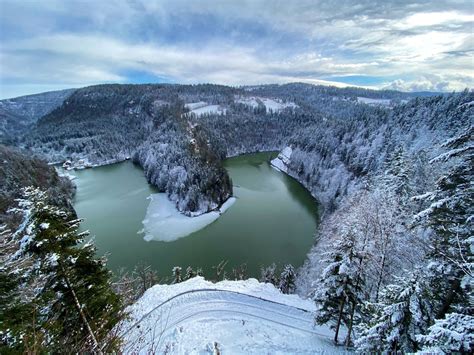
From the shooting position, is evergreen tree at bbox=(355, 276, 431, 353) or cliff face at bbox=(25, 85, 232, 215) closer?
evergreen tree at bbox=(355, 276, 431, 353)

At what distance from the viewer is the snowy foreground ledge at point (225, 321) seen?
11836mm

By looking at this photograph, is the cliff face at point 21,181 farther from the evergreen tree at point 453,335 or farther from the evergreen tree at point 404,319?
the evergreen tree at point 453,335

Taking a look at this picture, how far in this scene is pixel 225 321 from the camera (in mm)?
14055

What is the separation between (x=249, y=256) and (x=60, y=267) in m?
28.4

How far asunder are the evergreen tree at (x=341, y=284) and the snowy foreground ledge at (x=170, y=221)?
101 feet

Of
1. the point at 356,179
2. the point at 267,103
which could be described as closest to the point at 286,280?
the point at 356,179

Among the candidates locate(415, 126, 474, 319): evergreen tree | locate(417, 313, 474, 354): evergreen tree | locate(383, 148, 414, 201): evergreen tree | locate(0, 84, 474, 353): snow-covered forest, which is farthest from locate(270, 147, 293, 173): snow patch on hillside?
locate(417, 313, 474, 354): evergreen tree

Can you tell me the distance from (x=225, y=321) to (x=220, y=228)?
28821 mm

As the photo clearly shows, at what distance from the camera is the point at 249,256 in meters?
34.0

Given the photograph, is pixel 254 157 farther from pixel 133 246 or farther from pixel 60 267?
pixel 60 267

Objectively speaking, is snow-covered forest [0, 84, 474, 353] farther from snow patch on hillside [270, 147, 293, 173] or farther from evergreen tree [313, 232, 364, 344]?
snow patch on hillside [270, 147, 293, 173]

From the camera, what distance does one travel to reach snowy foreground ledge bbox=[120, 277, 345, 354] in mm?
11836

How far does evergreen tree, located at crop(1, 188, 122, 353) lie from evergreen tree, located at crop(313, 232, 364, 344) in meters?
9.25

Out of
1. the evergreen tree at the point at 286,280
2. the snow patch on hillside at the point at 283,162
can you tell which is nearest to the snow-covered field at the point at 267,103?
the snow patch on hillside at the point at 283,162
